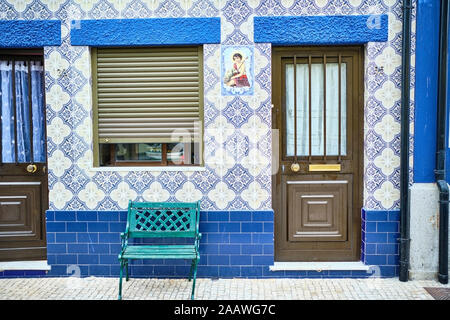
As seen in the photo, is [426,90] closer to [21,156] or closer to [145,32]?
[145,32]

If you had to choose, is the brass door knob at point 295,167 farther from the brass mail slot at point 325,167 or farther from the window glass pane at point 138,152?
the window glass pane at point 138,152

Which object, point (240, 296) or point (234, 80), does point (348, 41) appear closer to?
point (234, 80)

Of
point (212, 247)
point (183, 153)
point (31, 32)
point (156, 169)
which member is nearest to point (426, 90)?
point (183, 153)

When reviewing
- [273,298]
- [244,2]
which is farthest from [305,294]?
[244,2]

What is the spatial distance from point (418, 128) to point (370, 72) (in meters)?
0.86

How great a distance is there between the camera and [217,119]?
574cm

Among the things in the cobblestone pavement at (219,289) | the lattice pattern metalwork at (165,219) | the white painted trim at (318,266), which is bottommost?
the cobblestone pavement at (219,289)

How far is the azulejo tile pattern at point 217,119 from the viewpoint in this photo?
564 centimetres

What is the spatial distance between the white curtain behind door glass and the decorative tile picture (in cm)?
53

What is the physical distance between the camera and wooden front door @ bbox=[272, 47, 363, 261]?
5887 mm

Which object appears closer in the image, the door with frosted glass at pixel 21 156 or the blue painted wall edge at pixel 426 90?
the blue painted wall edge at pixel 426 90

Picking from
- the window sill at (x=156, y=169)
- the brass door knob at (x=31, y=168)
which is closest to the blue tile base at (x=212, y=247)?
the window sill at (x=156, y=169)

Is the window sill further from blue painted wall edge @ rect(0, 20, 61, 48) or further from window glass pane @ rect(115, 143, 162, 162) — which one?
blue painted wall edge @ rect(0, 20, 61, 48)

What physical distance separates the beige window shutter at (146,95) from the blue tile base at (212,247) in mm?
1047
